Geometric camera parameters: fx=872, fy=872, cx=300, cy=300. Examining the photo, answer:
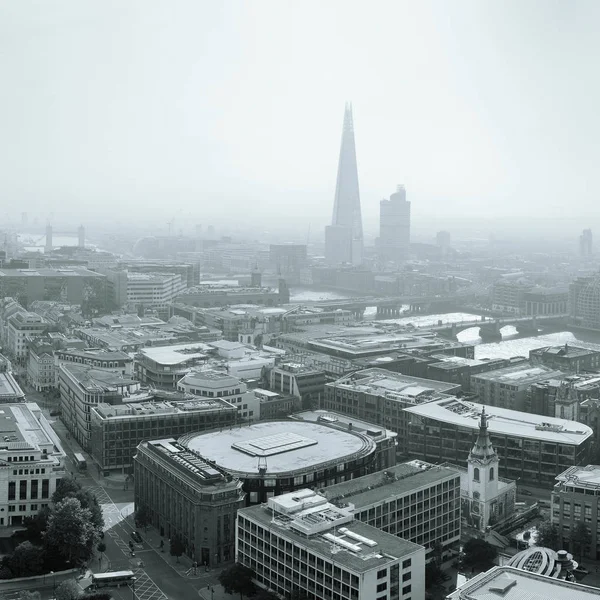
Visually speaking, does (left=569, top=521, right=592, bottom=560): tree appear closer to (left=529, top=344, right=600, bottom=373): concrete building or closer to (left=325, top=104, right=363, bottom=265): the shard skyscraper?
(left=529, top=344, right=600, bottom=373): concrete building

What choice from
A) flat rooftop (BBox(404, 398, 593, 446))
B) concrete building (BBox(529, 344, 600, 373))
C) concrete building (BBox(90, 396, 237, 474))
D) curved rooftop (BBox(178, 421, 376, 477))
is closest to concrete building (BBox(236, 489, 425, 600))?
curved rooftop (BBox(178, 421, 376, 477))

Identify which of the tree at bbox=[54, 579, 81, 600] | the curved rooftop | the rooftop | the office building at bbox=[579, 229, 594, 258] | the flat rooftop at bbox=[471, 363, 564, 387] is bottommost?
the tree at bbox=[54, 579, 81, 600]

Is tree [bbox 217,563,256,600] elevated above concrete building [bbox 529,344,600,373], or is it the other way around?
concrete building [bbox 529,344,600,373]

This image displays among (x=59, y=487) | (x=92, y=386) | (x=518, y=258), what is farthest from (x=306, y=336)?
(x=518, y=258)

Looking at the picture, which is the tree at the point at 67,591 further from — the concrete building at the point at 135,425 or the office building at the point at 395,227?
the office building at the point at 395,227

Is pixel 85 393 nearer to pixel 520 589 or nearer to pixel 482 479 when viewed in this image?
pixel 482 479

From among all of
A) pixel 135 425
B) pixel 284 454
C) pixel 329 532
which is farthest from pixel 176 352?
pixel 329 532
